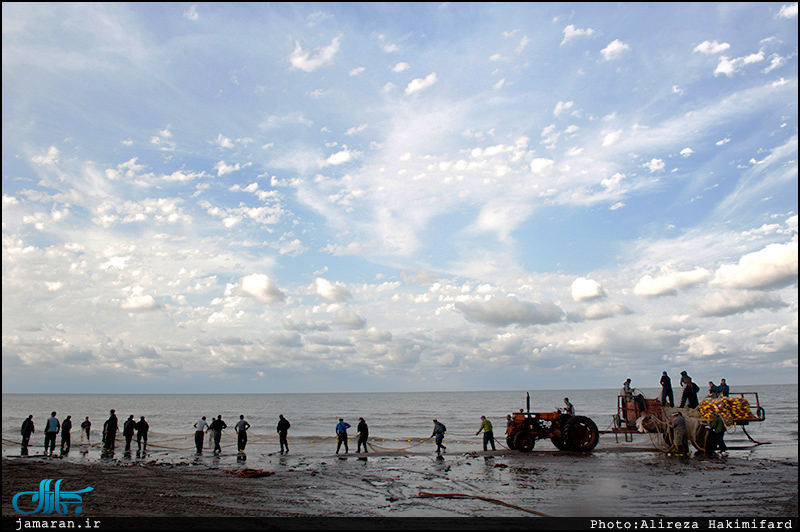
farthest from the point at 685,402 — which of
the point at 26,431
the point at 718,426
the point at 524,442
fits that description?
the point at 26,431

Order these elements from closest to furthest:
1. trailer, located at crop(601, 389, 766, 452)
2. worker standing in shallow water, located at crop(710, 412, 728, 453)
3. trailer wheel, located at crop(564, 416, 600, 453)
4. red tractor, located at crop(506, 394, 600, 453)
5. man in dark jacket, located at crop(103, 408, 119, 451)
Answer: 1. worker standing in shallow water, located at crop(710, 412, 728, 453)
2. trailer, located at crop(601, 389, 766, 452)
3. trailer wheel, located at crop(564, 416, 600, 453)
4. red tractor, located at crop(506, 394, 600, 453)
5. man in dark jacket, located at crop(103, 408, 119, 451)

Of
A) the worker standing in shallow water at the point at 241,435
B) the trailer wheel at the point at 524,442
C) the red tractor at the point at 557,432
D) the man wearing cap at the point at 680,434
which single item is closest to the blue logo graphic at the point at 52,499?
the worker standing in shallow water at the point at 241,435

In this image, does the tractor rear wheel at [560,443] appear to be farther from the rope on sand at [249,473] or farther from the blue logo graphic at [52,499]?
the blue logo graphic at [52,499]

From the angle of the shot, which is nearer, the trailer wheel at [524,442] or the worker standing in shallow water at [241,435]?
the trailer wheel at [524,442]

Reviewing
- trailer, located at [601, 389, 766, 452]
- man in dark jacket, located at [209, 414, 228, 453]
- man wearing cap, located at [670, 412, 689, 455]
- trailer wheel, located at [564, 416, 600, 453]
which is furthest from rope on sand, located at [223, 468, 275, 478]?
man wearing cap, located at [670, 412, 689, 455]

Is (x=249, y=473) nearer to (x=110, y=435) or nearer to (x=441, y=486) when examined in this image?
(x=441, y=486)

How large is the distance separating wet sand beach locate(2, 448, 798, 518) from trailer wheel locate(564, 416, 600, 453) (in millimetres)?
605

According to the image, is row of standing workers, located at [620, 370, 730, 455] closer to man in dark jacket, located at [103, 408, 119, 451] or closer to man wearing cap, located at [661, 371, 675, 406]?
man wearing cap, located at [661, 371, 675, 406]

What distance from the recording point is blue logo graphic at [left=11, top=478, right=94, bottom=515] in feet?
34.9

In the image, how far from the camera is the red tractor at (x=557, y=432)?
21359 millimetres

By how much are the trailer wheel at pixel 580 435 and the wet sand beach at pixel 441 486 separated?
1.99 ft

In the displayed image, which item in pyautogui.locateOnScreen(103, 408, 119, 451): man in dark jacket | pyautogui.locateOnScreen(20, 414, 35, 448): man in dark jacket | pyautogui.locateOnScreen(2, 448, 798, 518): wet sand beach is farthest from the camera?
pyautogui.locateOnScreen(20, 414, 35, 448): man in dark jacket

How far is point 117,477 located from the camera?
51.1 feet

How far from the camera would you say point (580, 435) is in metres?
21.6
